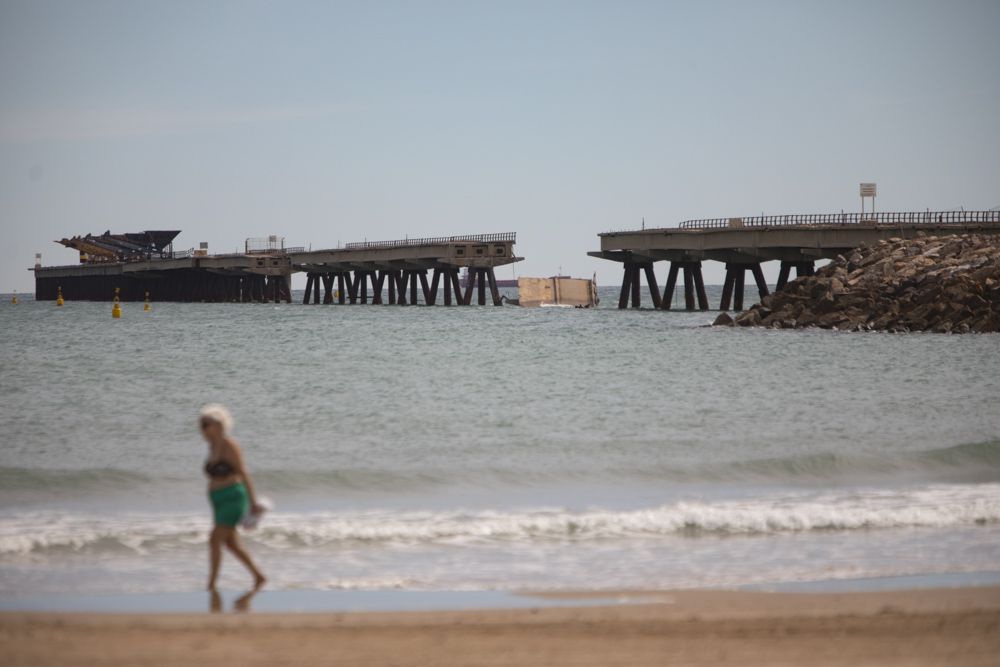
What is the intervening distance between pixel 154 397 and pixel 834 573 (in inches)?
777

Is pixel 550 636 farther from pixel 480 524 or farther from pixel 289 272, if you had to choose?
pixel 289 272

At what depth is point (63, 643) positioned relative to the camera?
719cm

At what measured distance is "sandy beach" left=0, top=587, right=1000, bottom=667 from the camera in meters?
6.83

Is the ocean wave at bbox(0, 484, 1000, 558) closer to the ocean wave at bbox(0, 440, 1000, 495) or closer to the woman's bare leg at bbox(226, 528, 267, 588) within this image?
the woman's bare leg at bbox(226, 528, 267, 588)

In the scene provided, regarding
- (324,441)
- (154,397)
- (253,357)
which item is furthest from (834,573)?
(253,357)

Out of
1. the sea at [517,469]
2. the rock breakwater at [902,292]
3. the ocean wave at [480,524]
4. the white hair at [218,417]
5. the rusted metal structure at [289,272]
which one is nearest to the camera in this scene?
the white hair at [218,417]

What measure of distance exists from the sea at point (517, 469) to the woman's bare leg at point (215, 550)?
0.37 meters

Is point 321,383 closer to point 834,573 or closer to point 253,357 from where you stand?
point 253,357

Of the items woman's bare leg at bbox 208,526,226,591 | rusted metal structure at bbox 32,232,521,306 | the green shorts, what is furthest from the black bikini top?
rusted metal structure at bbox 32,232,521,306

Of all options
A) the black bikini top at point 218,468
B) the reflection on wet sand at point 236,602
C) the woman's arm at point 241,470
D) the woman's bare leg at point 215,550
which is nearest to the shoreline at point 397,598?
the reflection on wet sand at point 236,602

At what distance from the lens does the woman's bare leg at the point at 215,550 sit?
866 centimetres

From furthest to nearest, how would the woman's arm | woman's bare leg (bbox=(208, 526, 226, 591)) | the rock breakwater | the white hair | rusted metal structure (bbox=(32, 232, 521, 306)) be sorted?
rusted metal structure (bbox=(32, 232, 521, 306)), the rock breakwater, woman's bare leg (bbox=(208, 526, 226, 591)), the woman's arm, the white hair

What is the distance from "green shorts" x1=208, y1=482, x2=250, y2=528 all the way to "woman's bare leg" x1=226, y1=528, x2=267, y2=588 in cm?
14

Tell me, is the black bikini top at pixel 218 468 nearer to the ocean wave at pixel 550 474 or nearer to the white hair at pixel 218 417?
the white hair at pixel 218 417
